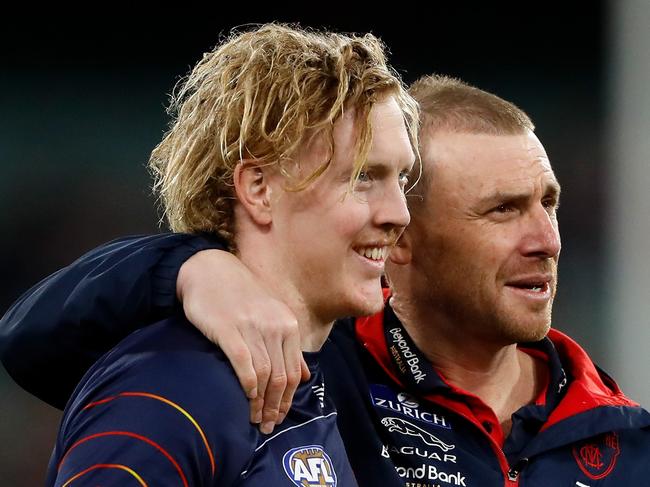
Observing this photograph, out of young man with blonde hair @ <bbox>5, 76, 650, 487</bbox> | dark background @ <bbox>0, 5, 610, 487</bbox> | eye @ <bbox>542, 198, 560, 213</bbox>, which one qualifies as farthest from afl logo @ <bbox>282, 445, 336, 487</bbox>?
dark background @ <bbox>0, 5, 610, 487</bbox>

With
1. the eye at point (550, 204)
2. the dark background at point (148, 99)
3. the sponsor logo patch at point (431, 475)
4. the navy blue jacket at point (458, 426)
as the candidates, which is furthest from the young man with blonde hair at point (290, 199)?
the dark background at point (148, 99)

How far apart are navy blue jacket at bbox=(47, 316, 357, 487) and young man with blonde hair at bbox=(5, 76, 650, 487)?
54cm

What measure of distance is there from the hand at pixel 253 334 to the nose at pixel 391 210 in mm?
246

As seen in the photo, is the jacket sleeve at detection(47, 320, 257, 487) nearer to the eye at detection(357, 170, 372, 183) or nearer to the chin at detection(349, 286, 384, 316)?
the chin at detection(349, 286, 384, 316)

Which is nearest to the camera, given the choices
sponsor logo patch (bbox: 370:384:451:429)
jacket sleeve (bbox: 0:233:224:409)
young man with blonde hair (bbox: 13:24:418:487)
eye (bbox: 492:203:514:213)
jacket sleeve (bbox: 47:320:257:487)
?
jacket sleeve (bbox: 47:320:257:487)

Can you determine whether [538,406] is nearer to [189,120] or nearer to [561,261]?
[189,120]

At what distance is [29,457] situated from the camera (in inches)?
176

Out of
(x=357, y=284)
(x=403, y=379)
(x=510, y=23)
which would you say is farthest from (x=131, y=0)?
(x=357, y=284)

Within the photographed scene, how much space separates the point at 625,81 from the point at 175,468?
11.0ft

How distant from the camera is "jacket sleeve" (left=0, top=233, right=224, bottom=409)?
1.66 meters

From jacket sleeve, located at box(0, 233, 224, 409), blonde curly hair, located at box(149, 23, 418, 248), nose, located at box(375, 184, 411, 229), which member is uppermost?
blonde curly hair, located at box(149, 23, 418, 248)

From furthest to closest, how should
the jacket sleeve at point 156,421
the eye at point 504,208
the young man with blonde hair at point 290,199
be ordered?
1. the eye at point 504,208
2. the young man with blonde hair at point 290,199
3. the jacket sleeve at point 156,421

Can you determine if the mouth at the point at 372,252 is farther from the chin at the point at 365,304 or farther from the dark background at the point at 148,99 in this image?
the dark background at the point at 148,99

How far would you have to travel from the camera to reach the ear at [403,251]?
2.37 m
